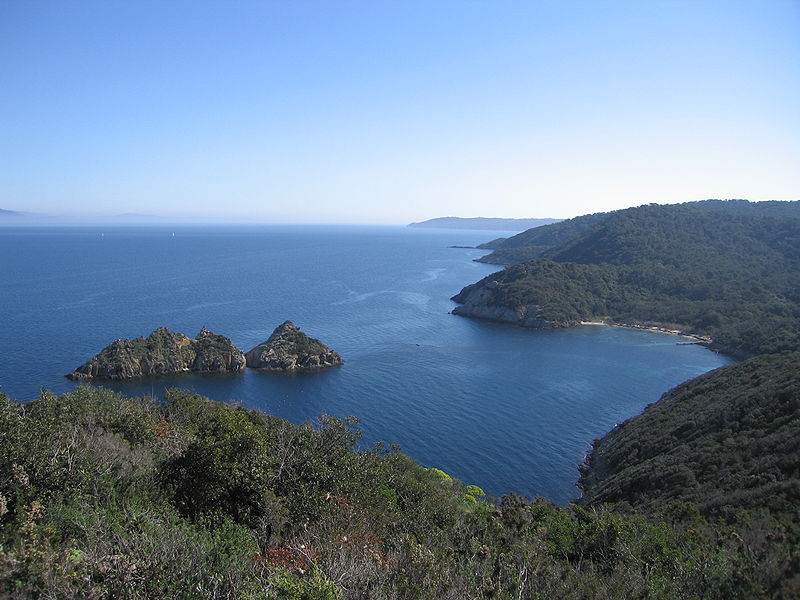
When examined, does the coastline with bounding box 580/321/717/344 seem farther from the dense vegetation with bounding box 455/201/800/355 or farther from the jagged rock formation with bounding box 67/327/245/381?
the jagged rock formation with bounding box 67/327/245/381

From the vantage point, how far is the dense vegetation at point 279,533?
7316 mm

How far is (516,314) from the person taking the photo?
81.8 meters

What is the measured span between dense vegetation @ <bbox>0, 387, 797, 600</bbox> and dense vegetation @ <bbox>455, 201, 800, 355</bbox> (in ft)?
178

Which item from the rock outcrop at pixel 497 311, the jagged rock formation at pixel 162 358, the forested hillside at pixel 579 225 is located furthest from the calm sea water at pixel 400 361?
the forested hillside at pixel 579 225

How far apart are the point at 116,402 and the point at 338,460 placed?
423 inches

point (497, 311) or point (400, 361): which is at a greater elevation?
point (497, 311)

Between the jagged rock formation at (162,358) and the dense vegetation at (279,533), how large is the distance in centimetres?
3489

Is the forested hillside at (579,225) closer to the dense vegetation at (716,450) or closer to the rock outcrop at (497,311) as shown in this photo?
the rock outcrop at (497,311)

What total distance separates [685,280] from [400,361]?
64531 mm

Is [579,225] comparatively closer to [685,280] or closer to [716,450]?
[685,280]

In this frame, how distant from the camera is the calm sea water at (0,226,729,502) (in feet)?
124

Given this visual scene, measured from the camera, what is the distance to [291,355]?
5522cm

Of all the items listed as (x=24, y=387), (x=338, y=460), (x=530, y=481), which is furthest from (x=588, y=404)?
(x=24, y=387)

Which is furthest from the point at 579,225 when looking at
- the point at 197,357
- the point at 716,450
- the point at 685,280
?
the point at 716,450
